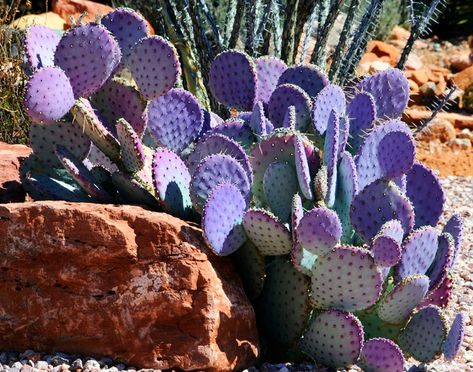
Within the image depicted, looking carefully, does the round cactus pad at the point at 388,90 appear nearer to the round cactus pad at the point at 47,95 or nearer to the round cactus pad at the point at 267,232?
the round cactus pad at the point at 267,232

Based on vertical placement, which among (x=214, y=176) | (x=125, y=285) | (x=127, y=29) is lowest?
(x=125, y=285)

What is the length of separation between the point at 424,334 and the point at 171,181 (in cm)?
116

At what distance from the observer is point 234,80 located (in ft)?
14.1

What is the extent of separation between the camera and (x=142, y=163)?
3.76 meters

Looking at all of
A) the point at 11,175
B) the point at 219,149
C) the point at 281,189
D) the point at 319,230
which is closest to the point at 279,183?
the point at 281,189

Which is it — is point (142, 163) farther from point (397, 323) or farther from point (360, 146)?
point (397, 323)

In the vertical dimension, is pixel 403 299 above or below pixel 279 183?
below

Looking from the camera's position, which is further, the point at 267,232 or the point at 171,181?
the point at 171,181

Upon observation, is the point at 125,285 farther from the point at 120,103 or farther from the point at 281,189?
the point at 120,103

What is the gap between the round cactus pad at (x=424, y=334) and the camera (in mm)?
3695

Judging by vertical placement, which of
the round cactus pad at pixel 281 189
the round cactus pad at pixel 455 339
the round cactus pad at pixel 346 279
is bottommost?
the round cactus pad at pixel 455 339

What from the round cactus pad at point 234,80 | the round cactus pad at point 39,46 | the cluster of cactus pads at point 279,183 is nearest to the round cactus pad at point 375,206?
the cluster of cactus pads at point 279,183

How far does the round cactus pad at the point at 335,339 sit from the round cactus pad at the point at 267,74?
3.95ft

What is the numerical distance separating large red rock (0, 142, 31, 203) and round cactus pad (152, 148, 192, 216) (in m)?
0.82
